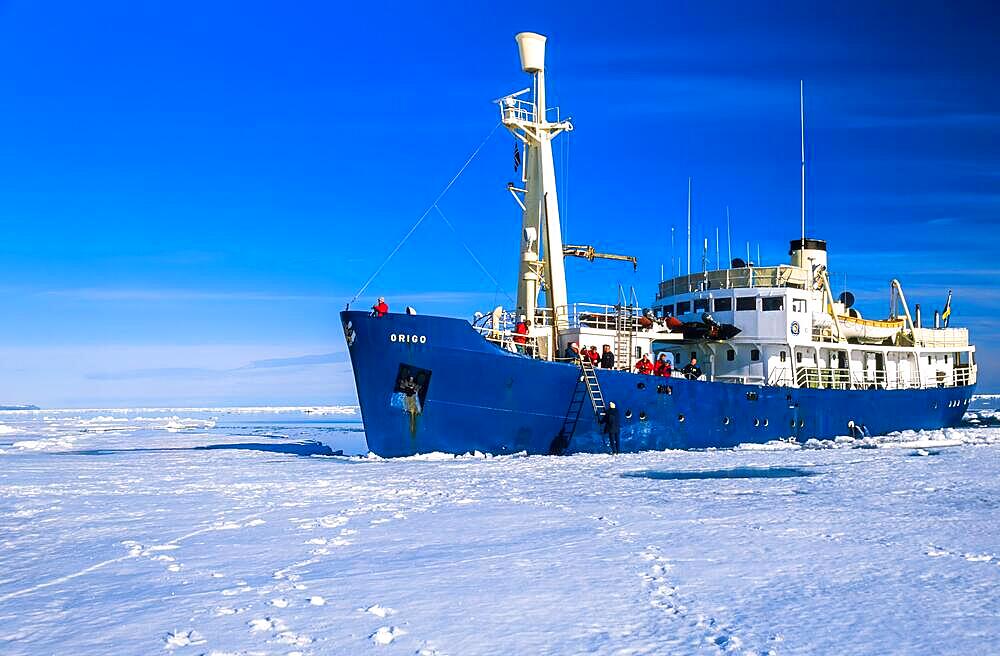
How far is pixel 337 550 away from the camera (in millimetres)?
10234

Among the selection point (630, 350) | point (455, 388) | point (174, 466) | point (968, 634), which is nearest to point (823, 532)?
point (968, 634)

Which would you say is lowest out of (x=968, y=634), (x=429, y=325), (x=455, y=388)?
(x=968, y=634)

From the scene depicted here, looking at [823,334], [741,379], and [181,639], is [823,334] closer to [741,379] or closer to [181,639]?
[741,379]

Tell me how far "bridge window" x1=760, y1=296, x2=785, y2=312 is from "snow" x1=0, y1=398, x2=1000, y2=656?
1073cm

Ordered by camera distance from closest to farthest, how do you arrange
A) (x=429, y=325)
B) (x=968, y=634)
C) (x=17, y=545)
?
(x=968, y=634) < (x=17, y=545) < (x=429, y=325)

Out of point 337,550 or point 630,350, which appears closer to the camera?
point 337,550

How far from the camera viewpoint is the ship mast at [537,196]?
26391mm

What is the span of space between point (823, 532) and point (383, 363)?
43.7 ft

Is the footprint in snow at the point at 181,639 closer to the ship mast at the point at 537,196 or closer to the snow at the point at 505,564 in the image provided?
the snow at the point at 505,564

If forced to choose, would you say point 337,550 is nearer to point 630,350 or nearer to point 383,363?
point 383,363

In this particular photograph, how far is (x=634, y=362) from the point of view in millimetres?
26312

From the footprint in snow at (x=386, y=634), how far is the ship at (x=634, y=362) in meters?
15.1

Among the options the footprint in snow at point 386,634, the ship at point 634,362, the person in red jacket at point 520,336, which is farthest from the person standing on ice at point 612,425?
the footprint in snow at point 386,634

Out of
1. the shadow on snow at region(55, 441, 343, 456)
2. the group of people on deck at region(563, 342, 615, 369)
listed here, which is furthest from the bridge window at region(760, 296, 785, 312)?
the shadow on snow at region(55, 441, 343, 456)
